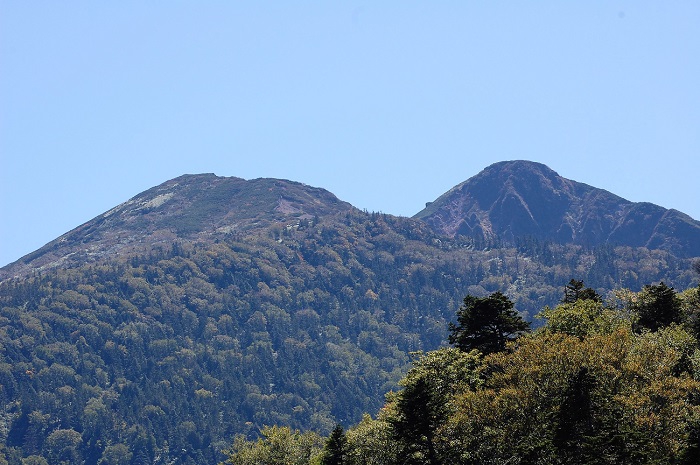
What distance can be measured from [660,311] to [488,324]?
24723mm

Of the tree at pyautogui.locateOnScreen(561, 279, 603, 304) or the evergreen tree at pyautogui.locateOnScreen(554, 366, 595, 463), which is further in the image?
the tree at pyautogui.locateOnScreen(561, 279, 603, 304)

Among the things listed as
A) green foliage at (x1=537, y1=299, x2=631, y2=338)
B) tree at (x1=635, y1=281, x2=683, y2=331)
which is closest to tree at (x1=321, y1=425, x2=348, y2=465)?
green foliage at (x1=537, y1=299, x2=631, y2=338)

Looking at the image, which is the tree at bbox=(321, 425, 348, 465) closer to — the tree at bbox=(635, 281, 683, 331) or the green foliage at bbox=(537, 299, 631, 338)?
the green foliage at bbox=(537, 299, 631, 338)

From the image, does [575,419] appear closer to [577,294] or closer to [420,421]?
[420,421]

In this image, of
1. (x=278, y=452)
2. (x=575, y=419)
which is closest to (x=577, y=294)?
(x=278, y=452)

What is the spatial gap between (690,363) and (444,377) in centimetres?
2469

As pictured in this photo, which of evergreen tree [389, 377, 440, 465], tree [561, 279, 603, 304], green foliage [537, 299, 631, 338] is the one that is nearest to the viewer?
evergreen tree [389, 377, 440, 465]

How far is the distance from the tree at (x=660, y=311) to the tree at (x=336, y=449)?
147 ft

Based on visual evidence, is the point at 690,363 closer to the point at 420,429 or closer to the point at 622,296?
the point at 420,429

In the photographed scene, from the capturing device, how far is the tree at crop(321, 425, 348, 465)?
82.1 m

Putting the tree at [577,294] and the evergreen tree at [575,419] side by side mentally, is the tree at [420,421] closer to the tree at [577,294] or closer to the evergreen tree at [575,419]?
the evergreen tree at [575,419]

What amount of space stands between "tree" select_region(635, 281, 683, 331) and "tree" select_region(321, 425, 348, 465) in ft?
147

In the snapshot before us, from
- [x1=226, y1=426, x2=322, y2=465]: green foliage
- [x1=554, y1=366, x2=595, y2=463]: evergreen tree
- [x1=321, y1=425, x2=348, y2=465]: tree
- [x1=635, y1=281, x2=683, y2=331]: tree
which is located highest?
[x1=635, y1=281, x2=683, y2=331]: tree

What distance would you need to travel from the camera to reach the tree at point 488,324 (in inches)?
3824
